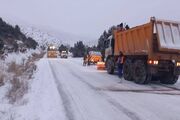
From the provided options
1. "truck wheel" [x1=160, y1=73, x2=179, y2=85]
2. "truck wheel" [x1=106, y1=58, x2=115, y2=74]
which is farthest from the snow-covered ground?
"truck wheel" [x1=106, y1=58, x2=115, y2=74]

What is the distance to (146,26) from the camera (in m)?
19.3

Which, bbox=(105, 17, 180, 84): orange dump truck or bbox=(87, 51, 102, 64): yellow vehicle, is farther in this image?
bbox=(87, 51, 102, 64): yellow vehicle

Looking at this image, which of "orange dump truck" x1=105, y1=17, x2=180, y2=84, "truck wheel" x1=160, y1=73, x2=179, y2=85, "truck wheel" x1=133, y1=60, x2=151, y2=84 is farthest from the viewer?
"truck wheel" x1=160, y1=73, x2=179, y2=85

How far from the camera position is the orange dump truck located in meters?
18.7

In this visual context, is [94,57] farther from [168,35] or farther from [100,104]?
[100,104]

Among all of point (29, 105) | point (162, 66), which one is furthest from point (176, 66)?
point (29, 105)

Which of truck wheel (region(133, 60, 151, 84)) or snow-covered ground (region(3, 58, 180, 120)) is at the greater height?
truck wheel (region(133, 60, 151, 84))

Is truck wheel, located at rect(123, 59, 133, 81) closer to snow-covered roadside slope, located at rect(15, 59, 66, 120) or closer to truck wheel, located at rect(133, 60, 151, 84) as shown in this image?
truck wheel, located at rect(133, 60, 151, 84)

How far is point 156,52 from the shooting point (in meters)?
18.9

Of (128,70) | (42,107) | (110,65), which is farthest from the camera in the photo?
(110,65)

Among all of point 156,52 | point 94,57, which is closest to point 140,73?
point 156,52

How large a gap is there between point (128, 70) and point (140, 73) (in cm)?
194

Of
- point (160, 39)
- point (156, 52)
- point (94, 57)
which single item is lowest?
point (94, 57)

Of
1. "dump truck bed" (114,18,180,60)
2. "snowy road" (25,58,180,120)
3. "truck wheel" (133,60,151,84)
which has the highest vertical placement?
"dump truck bed" (114,18,180,60)
